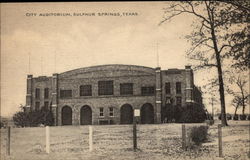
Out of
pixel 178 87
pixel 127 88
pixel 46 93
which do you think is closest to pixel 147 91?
pixel 127 88

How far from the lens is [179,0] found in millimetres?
8734

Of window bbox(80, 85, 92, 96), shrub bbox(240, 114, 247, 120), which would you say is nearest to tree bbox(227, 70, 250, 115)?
shrub bbox(240, 114, 247, 120)

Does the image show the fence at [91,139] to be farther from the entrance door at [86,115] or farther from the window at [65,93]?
the window at [65,93]

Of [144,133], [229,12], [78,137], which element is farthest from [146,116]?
[229,12]

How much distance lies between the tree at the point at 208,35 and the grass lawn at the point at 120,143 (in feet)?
2.66

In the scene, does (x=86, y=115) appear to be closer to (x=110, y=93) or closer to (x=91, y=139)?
(x=110, y=93)

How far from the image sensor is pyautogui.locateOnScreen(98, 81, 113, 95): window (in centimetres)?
1071

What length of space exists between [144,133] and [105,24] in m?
2.49

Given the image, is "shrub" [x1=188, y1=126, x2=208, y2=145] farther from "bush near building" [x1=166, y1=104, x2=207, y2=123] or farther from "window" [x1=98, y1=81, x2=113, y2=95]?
"window" [x1=98, y1=81, x2=113, y2=95]

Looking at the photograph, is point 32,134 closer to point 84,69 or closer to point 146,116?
point 84,69

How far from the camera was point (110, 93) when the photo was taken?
433 inches

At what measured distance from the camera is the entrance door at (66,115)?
32.5 feet

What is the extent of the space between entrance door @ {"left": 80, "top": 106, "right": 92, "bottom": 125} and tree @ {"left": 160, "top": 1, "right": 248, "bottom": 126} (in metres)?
2.67

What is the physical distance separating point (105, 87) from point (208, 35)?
3.02 m
